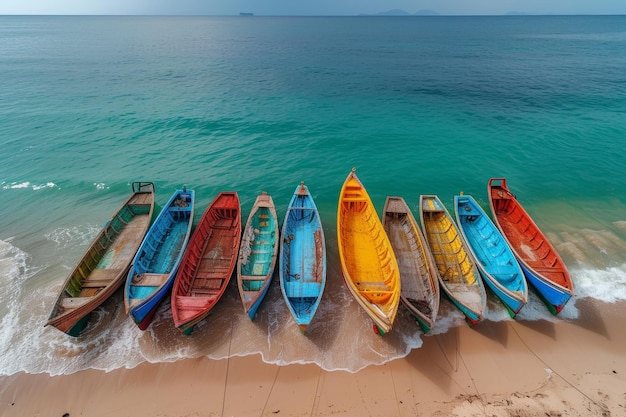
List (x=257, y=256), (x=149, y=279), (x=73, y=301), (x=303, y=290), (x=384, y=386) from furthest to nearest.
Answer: (x=257, y=256) < (x=149, y=279) < (x=303, y=290) < (x=73, y=301) < (x=384, y=386)

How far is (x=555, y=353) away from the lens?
1291 centimetres

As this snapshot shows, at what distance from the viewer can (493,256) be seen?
16.4m

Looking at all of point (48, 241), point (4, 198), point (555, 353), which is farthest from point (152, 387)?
point (4, 198)

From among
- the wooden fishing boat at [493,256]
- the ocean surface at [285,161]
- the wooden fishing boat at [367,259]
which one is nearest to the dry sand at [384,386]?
the ocean surface at [285,161]

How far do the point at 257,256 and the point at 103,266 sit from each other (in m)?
8.55

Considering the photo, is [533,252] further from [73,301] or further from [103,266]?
[103,266]

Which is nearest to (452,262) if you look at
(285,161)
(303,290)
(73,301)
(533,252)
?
(533,252)

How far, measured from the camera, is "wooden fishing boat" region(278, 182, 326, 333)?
13.5m

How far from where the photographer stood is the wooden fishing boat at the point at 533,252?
13758 mm

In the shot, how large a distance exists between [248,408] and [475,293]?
38.1 ft

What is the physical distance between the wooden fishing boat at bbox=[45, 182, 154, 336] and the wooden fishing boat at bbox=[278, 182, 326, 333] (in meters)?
8.50

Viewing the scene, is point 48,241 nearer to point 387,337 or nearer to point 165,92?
point 387,337

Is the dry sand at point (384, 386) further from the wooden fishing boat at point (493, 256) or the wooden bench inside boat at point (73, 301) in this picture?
the wooden bench inside boat at point (73, 301)

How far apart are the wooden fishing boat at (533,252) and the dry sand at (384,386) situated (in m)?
2.23
